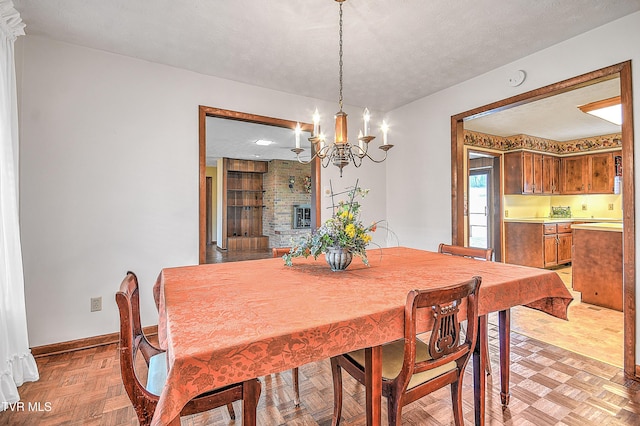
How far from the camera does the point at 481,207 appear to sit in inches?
231

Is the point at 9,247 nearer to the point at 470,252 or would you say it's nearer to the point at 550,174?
the point at 470,252

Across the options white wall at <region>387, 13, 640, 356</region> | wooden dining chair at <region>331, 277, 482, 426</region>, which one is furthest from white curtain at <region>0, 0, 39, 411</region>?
white wall at <region>387, 13, 640, 356</region>

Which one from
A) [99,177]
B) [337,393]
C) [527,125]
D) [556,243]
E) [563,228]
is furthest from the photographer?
[563,228]

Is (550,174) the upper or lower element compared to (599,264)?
upper

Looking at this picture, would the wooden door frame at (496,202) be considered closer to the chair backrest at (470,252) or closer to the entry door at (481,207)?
the entry door at (481,207)

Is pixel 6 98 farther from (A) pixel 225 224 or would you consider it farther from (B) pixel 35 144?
(A) pixel 225 224

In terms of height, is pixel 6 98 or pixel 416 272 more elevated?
pixel 6 98

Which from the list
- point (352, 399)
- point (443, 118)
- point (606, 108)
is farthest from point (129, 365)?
point (606, 108)

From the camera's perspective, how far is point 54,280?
2.48m

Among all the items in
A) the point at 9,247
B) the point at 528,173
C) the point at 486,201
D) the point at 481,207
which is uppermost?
the point at 528,173

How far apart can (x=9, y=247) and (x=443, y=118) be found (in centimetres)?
388

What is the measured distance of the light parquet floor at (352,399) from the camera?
5.51ft

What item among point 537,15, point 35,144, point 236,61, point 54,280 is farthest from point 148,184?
point 537,15

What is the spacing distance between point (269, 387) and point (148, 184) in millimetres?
2032
